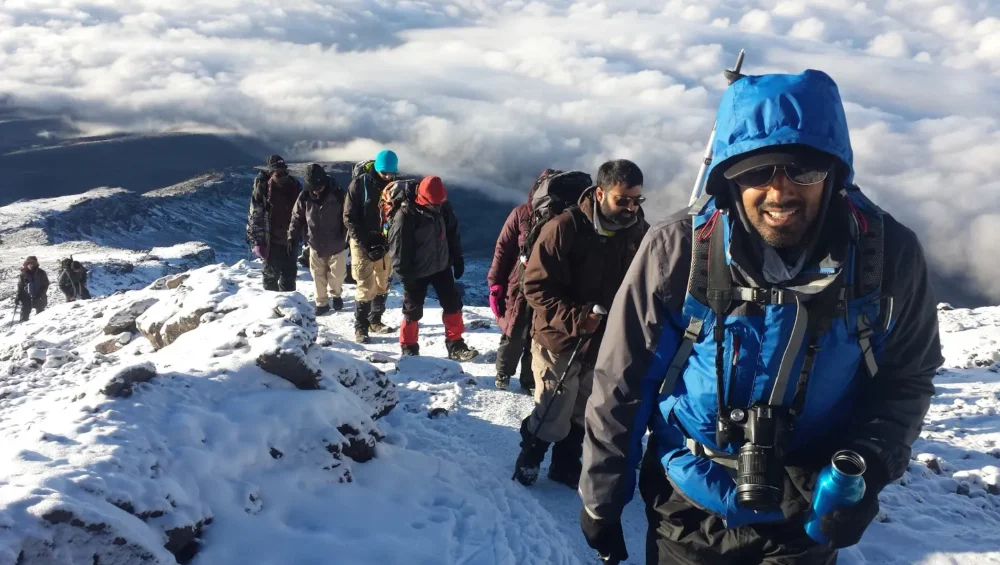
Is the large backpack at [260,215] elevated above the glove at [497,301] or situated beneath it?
elevated above

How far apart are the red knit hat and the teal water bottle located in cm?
643

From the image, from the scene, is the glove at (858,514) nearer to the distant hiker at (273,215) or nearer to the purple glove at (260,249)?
the distant hiker at (273,215)

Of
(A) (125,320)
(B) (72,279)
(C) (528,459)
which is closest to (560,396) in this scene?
(C) (528,459)

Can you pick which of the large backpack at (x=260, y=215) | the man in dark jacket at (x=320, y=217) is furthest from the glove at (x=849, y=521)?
the large backpack at (x=260, y=215)

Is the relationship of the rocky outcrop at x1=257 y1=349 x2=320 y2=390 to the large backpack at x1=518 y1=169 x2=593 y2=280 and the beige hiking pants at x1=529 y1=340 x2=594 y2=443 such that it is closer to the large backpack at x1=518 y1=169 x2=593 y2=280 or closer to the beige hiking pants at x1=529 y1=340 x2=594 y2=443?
the beige hiking pants at x1=529 y1=340 x2=594 y2=443

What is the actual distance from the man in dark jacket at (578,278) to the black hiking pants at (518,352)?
1923 millimetres

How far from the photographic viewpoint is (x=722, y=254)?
2.31m

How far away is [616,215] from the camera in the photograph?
4.83 m

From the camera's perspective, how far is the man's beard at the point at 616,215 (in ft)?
15.8

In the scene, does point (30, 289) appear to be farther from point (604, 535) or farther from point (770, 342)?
point (770, 342)

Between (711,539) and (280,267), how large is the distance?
9.90 m

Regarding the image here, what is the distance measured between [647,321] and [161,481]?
321cm

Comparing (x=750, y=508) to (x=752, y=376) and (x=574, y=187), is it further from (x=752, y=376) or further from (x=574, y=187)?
(x=574, y=187)

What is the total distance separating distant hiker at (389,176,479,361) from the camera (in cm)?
815
